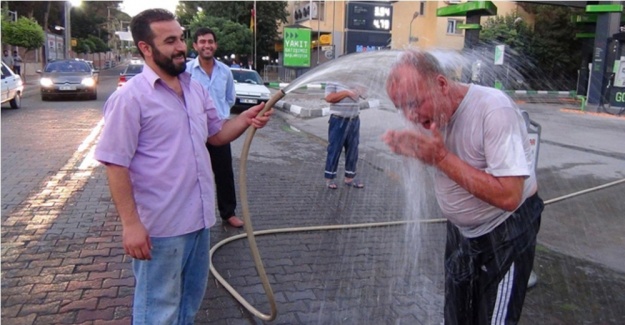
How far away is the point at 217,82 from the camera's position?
5.39 m

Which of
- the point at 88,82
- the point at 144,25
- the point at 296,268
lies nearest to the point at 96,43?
the point at 88,82

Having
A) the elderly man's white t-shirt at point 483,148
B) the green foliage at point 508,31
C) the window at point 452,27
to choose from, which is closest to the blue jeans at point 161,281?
the elderly man's white t-shirt at point 483,148

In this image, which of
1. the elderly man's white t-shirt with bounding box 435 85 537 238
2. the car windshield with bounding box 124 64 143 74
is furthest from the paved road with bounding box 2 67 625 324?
the car windshield with bounding box 124 64 143 74

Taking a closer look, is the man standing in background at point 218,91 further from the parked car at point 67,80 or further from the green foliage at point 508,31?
the green foliage at point 508,31

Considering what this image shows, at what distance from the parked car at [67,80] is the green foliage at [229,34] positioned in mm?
20848

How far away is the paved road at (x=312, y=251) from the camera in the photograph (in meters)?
3.77

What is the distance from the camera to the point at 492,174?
7.11 ft

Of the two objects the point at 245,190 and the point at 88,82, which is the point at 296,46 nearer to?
the point at 88,82

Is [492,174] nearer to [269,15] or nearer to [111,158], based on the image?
[111,158]

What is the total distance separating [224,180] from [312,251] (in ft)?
4.39

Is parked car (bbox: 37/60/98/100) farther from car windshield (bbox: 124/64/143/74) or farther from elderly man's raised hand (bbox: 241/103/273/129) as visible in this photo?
elderly man's raised hand (bbox: 241/103/273/129)

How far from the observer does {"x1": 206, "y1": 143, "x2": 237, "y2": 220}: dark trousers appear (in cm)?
556

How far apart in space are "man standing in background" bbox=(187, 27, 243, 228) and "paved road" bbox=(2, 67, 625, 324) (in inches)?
12.1

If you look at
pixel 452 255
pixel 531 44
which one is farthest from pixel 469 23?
pixel 452 255
